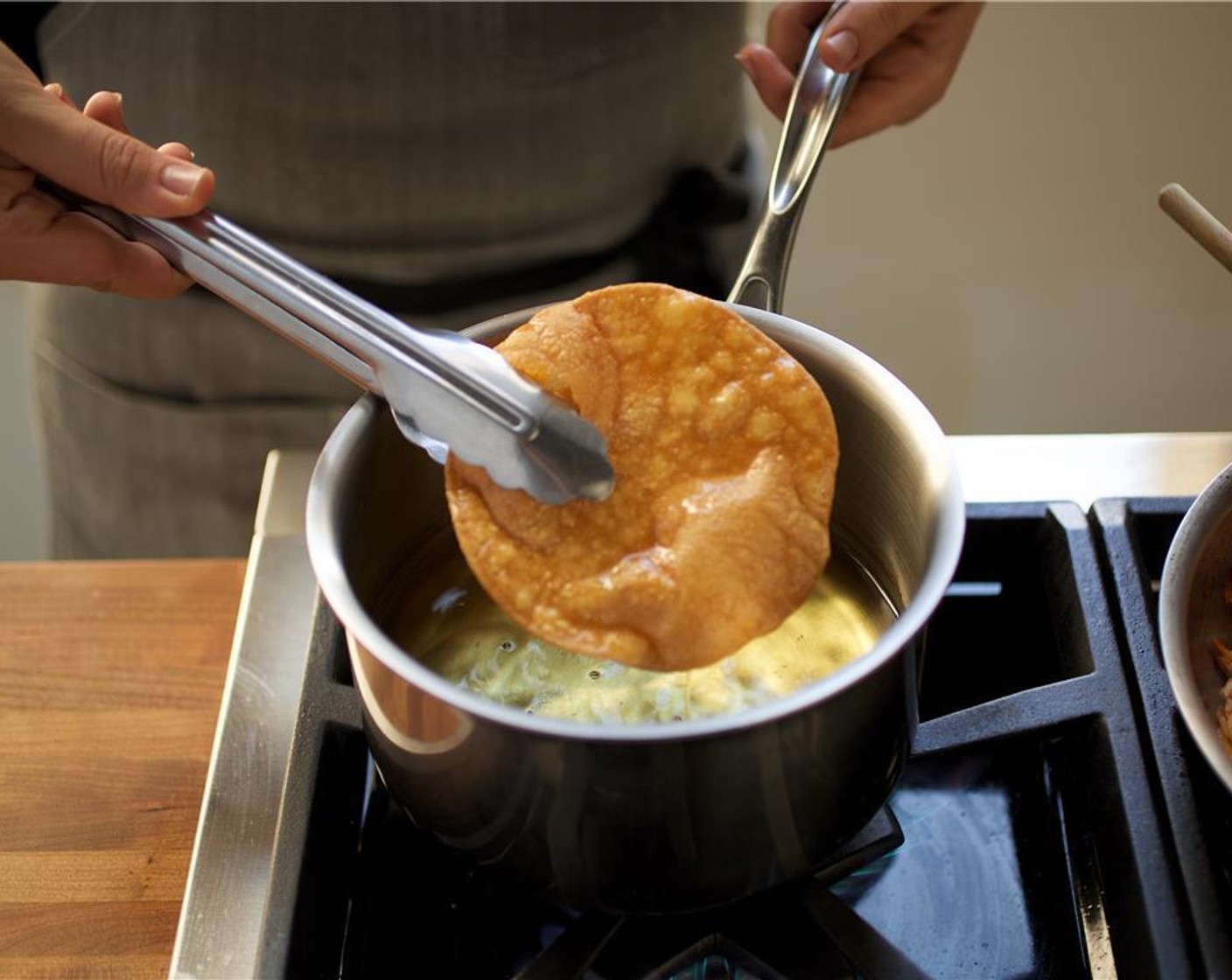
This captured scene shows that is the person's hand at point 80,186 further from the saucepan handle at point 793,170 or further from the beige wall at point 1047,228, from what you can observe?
the beige wall at point 1047,228

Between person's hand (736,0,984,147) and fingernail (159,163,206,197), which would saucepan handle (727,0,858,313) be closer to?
person's hand (736,0,984,147)

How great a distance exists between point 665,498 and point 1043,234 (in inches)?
54.8

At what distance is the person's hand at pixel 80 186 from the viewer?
50 cm

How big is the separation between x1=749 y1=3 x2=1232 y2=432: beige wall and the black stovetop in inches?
45.0

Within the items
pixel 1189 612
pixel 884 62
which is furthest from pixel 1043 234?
pixel 1189 612

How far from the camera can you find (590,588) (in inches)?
17.6

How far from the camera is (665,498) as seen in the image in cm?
47

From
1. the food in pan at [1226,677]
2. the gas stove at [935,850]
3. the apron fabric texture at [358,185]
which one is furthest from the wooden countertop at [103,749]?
the food in pan at [1226,677]

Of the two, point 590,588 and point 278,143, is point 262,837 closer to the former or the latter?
point 590,588

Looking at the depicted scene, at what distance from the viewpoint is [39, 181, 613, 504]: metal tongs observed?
45 cm

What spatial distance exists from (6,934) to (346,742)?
0.52ft

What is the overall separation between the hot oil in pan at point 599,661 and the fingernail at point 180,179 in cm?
18

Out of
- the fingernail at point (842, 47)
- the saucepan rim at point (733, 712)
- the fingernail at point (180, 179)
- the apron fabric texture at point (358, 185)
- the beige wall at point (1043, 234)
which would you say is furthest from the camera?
the beige wall at point (1043, 234)

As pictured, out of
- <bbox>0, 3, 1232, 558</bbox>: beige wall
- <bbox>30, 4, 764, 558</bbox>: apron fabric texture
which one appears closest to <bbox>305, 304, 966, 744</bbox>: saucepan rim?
<bbox>30, 4, 764, 558</bbox>: apron fabric texture
